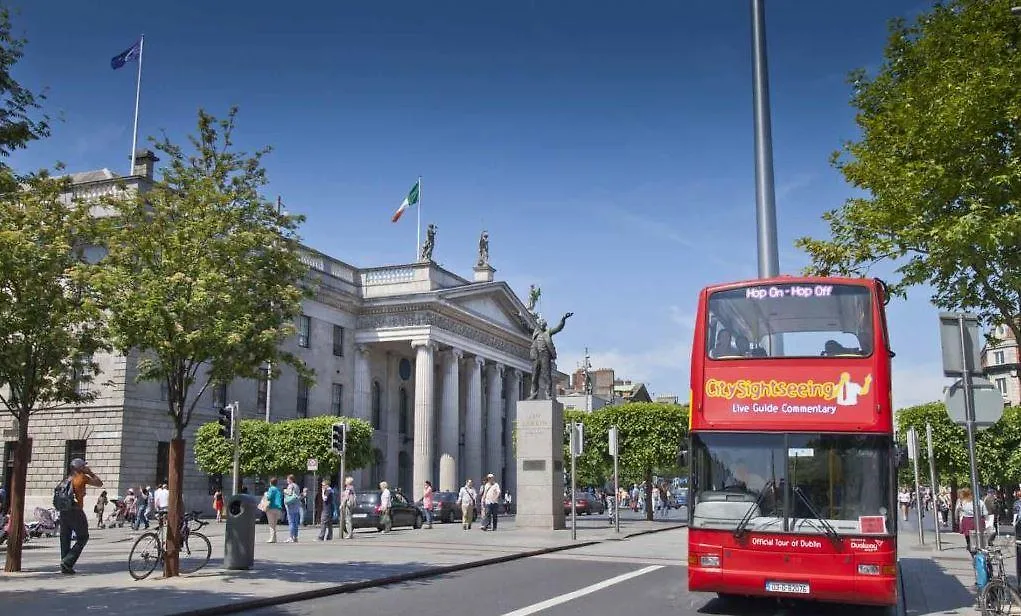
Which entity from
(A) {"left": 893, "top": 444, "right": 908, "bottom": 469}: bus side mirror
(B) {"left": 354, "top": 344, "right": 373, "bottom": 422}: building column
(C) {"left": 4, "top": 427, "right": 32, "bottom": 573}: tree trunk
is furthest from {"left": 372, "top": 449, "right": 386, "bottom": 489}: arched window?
(A) {"left": 893, "top": 444, "right": 908, "bottom": 469}: bus side mirror

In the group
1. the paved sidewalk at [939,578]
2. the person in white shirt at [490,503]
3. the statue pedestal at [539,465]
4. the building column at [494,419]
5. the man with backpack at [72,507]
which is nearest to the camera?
the paved sidewalk at [939,578]

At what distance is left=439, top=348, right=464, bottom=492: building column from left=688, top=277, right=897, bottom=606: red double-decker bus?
4783 centimetres

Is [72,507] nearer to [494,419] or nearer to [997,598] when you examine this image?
[997,598]

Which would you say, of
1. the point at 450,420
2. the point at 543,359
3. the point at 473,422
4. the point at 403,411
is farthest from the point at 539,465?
the point at 403,411

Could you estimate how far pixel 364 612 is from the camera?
12.3m

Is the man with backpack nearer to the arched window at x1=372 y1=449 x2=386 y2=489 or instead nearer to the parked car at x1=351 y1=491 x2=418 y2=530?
the parked car at x1=351 y1=491 x2=418 y2=530

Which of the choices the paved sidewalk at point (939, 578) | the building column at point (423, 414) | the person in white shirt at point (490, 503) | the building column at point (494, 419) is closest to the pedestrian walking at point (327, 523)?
the person in white shirt at point (490, 503)

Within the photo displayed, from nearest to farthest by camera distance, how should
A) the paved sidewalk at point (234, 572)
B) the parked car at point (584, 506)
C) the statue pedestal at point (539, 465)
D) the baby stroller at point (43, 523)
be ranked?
the paved sidewalk at point (234, 572) → the baby stroller at point (43, 523) → the statue pedestal at point (539, 465) → the parked car at point (584, 506)

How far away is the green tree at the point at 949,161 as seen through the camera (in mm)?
17500

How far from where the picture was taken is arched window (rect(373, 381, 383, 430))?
6119cm

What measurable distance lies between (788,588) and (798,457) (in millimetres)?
1575

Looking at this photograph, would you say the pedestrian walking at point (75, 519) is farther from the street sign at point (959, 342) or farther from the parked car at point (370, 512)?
the parked car at point (370, 512)

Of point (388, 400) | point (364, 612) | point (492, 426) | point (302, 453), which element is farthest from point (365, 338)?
point (364, 612)

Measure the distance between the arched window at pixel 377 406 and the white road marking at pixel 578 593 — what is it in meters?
43.9
